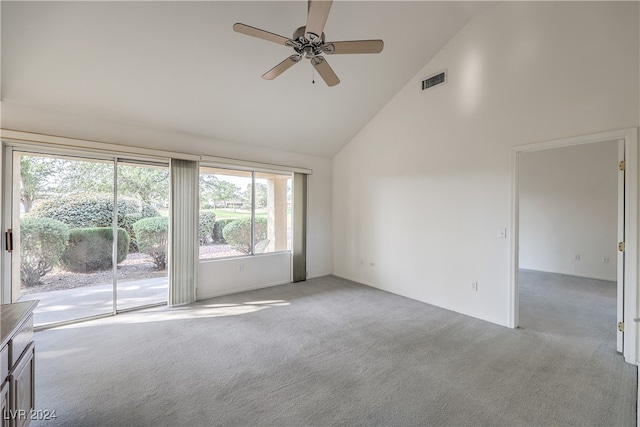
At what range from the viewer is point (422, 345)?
300 centimetres

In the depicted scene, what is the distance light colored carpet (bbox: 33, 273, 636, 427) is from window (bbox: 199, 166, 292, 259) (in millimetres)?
1394

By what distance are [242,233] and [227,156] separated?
1.46 m

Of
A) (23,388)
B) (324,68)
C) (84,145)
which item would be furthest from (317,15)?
(84,145)

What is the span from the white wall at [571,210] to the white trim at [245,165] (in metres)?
5.69

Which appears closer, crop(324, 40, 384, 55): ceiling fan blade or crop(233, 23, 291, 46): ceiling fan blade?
crop(233, 23, 291, 46): ceiling fan blade

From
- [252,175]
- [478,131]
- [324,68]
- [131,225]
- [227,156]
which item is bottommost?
[131,225]

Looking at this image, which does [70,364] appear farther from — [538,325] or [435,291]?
[538,325]

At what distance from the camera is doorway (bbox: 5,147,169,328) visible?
3.34m

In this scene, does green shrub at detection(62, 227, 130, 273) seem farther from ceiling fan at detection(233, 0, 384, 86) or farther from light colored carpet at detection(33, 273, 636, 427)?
ceiling fan at detection(233, 0, 384, 86)

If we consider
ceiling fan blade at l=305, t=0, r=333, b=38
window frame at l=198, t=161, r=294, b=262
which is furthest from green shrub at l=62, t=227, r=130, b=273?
ceiling fan blade at l=305, t=0, r=333, b=38

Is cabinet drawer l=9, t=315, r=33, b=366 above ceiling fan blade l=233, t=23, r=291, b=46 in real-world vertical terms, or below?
below

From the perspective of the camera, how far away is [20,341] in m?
1.59

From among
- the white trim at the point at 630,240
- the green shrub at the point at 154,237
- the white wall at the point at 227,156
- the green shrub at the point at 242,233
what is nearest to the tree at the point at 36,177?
the white wall at the point at 227,156

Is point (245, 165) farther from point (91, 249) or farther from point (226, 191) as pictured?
point (91, 249)
